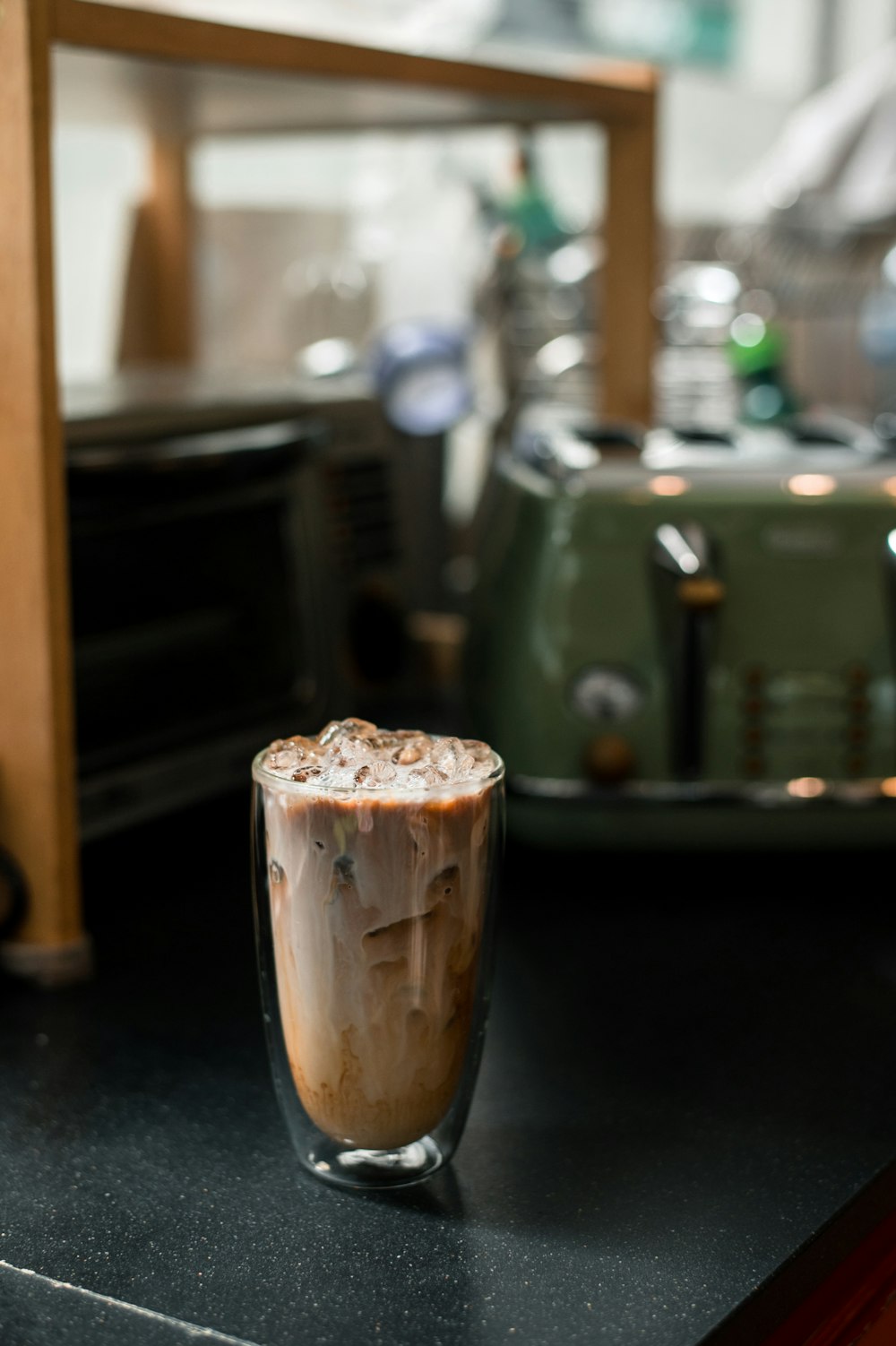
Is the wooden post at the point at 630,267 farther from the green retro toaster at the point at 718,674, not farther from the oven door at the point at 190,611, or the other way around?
the green retro toaster at the point at 718,674

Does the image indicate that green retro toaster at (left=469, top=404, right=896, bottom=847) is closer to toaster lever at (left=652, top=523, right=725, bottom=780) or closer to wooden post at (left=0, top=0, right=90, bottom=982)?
toaster lever at (left=652, top=523, right=725, bottom=780)

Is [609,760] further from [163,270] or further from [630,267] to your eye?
[163,270]

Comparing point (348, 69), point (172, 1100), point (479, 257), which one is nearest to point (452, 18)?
point (479, 257)

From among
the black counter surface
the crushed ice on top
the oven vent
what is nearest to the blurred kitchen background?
the oven vent

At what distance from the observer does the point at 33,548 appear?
81 cm

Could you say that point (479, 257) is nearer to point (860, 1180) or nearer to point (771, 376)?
point (771, 376)

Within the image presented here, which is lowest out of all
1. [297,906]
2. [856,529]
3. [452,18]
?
[297,906]

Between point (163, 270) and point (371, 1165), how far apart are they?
1.12 m

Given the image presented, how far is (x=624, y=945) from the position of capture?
0.94m

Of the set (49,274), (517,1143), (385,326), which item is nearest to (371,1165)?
(517,1143)

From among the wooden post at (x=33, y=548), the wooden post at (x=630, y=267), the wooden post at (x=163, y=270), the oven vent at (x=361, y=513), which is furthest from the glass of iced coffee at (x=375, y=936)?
the wooden post at (x=163, y=270)

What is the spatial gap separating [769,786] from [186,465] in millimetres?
432

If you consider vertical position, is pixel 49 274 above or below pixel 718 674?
above

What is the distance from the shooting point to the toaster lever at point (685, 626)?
950mm
